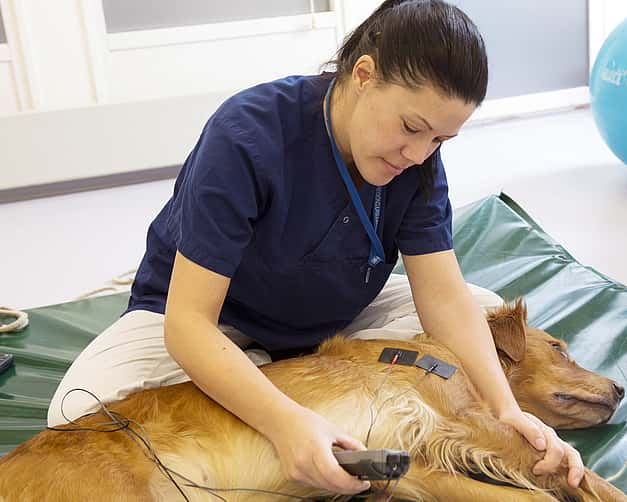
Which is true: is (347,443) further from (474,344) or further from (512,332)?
(512,332)

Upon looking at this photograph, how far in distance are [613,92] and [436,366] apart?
256cm

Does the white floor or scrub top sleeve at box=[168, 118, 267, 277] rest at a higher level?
scrub top sleeve at box=[168, 118, 267, 277]

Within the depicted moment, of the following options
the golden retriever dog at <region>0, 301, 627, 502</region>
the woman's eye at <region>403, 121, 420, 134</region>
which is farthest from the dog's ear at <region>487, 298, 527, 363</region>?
the woman's eye at <region>403, 121, 420, 134</region>

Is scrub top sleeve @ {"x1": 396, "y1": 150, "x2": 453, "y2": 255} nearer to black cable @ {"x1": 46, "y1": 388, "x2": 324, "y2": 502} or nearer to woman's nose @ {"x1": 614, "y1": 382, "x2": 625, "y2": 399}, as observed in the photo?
woman's nose @ {"x1": 614, "y1": 382, "x2": 625, "y2": 399}

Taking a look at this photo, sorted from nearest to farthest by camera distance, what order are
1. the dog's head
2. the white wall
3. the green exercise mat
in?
1. the dog's head
2. the green exercise mat
3. the white wall

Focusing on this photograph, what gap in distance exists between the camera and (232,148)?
1545mm

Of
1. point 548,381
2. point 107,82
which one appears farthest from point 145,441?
point 107,82

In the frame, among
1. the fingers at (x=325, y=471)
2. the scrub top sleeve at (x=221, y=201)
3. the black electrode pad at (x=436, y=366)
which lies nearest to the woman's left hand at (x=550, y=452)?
the black electrode pad at (x=436, y=366)

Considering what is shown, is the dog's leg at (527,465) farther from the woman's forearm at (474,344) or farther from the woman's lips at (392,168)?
the woman's lips at (392,168)

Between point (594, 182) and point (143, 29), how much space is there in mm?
2593

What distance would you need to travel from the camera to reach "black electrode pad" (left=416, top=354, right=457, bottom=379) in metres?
1.61

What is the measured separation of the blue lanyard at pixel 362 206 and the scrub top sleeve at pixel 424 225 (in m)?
0.07

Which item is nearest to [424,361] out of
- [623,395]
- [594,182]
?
[623,395]

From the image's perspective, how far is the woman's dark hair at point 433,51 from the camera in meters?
1.36
